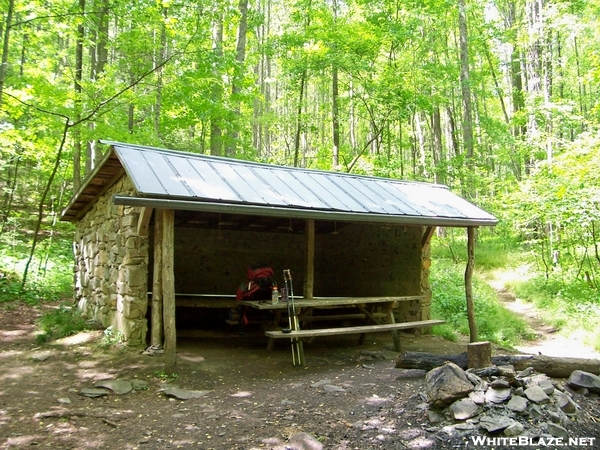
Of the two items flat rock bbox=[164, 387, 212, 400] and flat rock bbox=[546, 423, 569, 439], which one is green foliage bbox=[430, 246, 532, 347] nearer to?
flat rock bbox=[546, 423, 569, 439]

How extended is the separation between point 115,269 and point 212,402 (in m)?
3.03

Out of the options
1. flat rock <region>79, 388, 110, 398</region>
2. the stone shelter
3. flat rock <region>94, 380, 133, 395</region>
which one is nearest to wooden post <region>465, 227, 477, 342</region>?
the stone shelter

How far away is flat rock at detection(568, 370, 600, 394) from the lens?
178 inches

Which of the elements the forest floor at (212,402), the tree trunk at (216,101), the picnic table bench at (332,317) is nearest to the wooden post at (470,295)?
the picnic table bench at (332,317)

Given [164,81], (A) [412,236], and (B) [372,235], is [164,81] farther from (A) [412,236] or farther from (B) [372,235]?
(A) [412,236]

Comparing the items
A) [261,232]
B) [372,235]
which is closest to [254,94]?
[261,232]

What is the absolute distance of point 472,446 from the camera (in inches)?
131

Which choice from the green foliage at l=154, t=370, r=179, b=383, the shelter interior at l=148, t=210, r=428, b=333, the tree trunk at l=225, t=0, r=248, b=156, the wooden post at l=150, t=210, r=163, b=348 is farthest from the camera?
the tree trunk at l=225, t=0, r=248, b=156

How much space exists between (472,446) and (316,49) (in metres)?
11.9

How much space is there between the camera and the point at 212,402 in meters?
4.45

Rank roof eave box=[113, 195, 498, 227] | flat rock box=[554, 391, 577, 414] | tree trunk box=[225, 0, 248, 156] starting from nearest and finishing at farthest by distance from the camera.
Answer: flat rock box=[554, 391, 577, 414], roof eave box=[113, 195, 498, 227], tree trunk box=[225, 0, 248, 156]

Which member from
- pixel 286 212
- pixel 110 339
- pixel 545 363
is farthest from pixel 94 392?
pixel 545 363

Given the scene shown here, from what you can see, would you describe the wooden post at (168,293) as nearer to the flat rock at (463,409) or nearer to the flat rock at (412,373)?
the flat rock at (412,373)

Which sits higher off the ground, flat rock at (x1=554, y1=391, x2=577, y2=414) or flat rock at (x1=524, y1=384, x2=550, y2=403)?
flat rock at (x1=524, y1=384, x2=550, y2=403)
